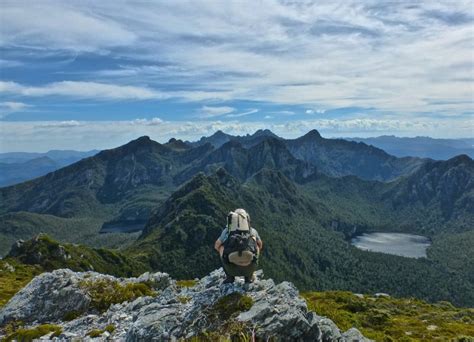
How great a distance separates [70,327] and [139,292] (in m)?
6.47

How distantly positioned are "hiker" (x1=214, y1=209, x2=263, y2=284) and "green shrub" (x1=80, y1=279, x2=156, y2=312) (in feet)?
40.2

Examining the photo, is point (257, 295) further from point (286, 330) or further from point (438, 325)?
point (438, 325)

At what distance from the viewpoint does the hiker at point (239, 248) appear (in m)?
22.4

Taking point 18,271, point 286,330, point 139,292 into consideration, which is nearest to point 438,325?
point 139,292

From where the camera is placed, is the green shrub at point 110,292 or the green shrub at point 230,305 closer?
the green shrub at point 230,305

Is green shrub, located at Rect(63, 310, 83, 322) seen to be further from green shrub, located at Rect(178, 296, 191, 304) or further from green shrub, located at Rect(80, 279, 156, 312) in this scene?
green shrub, located at Rect(178, 296, 191, 304)

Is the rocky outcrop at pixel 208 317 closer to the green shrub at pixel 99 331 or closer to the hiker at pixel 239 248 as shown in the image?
the green shrub at pixel 99 331

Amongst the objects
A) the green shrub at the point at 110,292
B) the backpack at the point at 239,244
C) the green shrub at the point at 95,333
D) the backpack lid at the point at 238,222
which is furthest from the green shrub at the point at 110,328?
the backpack lid at the point at 238,222

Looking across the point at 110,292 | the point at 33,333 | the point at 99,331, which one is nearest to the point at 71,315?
the point at 110,292

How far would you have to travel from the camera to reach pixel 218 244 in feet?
77.8

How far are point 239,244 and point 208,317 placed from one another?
4.38 m

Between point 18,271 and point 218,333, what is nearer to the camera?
point 218,333

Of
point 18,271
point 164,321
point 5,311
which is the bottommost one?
point 18,271

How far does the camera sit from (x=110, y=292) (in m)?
A: 31.8
